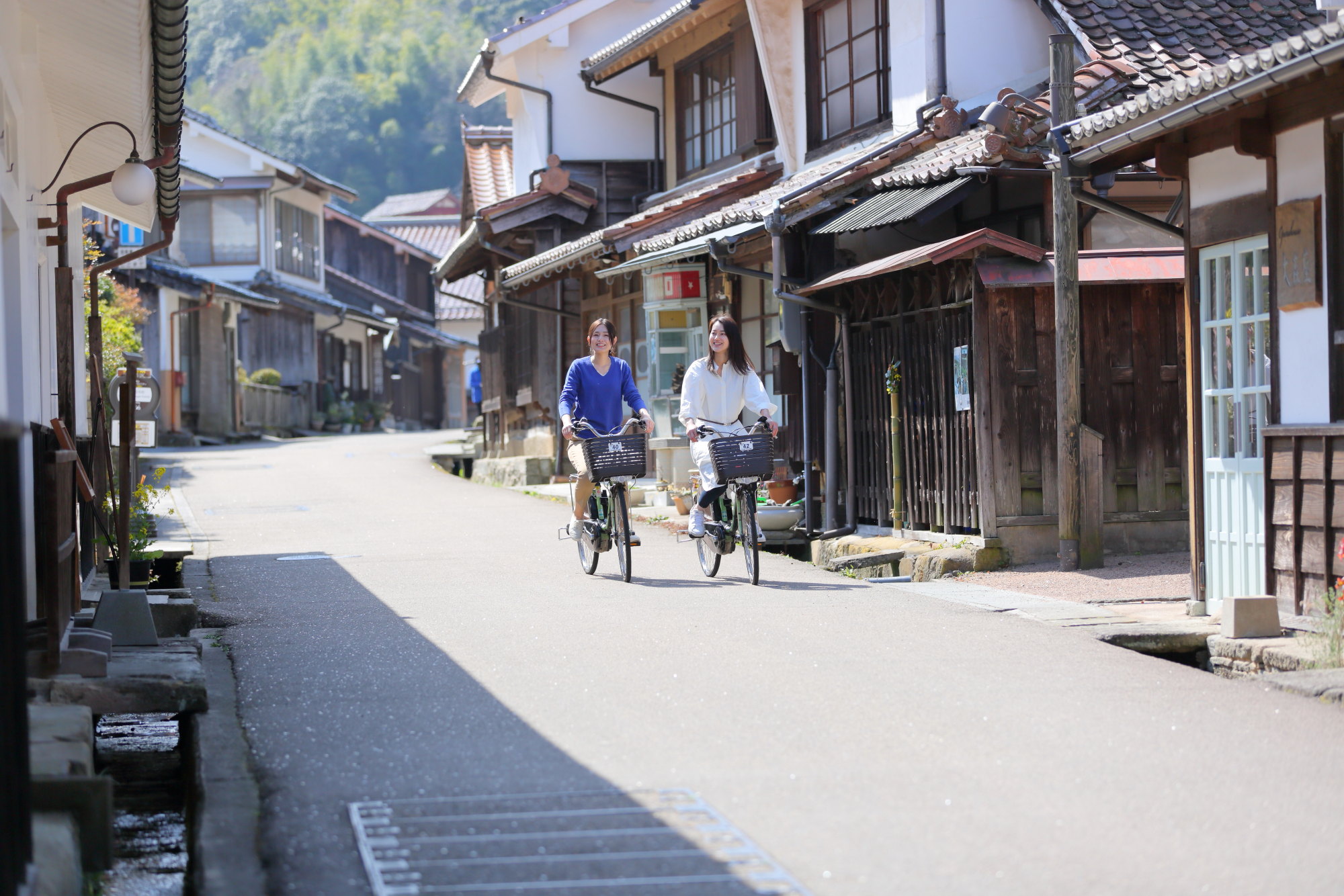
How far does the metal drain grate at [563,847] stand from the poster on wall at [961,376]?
751 cm

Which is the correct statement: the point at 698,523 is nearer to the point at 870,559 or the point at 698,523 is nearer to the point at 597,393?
the point at 597,393

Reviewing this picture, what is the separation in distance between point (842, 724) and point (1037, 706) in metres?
0.93

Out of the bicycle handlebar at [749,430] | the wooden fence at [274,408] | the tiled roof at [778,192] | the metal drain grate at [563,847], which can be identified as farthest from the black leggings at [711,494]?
the wooden fence at [274,408]

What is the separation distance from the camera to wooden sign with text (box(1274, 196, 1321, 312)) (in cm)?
779

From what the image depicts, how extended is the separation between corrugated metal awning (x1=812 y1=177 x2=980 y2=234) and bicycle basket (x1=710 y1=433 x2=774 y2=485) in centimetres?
255

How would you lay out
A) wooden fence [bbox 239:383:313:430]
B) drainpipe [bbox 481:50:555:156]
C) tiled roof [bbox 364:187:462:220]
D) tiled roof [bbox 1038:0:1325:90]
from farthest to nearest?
tiled roof [bbox 364:187:462:220] → wooden fence [bbox 239:383:313:430] → drainpipe [bbox 481:50:555:156] → tiled roof [bbox 1038:0:1325:90]

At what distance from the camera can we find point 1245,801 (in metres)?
4.78

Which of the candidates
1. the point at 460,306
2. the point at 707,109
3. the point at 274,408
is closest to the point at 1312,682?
the point at 707,109

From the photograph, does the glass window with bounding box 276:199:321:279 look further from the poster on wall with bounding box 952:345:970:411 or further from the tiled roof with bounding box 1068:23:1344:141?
the tiled roof with bounding box 1068:23:1344:141

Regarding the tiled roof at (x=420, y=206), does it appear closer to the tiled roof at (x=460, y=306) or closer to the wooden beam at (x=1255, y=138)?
the tiled roof at (x=460, y=306)

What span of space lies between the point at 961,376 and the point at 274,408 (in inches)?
1189

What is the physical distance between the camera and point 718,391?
1123cm

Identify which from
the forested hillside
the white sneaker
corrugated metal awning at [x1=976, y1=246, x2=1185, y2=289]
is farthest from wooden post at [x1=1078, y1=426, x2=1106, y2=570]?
the forested hillside

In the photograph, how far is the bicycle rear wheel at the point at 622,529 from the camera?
1090 centimetres
